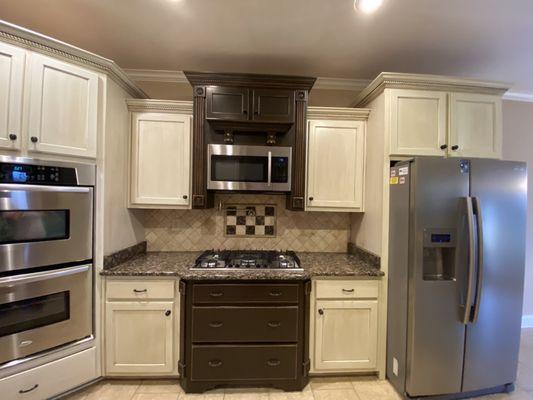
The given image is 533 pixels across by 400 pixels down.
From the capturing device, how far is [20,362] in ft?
4.99

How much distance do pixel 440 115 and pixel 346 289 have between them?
155 cm

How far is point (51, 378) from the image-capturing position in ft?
5.33

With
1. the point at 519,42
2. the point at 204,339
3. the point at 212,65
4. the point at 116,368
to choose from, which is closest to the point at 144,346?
the point at 116,368

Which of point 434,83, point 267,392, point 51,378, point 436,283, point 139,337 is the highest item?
point 434,83

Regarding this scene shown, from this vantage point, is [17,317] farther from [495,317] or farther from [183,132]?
[495,317]

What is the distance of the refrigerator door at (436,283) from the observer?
1.69 m

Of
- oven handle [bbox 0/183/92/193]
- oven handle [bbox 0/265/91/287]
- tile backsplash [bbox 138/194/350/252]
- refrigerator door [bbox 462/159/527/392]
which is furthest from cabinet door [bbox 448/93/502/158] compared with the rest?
oven handle [bbox 0/265/91/287]

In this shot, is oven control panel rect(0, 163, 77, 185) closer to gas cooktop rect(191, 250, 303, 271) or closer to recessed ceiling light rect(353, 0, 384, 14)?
gas cooktop rect(191, 250, 303, 271)

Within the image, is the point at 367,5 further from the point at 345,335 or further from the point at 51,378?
the point at 51,378

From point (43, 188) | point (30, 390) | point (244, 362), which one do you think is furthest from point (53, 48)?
point (244, 362)

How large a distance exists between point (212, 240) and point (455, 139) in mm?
2300

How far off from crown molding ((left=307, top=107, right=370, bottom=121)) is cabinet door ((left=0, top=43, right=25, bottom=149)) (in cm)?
199

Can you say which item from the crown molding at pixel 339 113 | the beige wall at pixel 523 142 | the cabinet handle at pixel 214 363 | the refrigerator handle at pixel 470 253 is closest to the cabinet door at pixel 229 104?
the crown molding at pixel 339 113

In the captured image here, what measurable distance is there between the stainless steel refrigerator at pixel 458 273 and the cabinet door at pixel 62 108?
7.44ft
